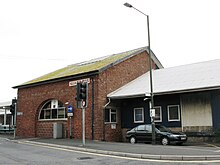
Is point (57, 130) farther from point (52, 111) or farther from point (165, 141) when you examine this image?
point (165, 141)

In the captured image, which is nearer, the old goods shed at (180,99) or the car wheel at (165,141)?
the car wheel at (165,141)

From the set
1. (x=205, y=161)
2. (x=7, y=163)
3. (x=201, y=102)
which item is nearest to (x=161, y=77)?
(x=201, y=102)

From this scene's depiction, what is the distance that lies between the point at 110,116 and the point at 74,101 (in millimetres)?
3136

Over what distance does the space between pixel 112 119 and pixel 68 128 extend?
364 centimetres

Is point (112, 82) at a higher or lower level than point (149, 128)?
higher

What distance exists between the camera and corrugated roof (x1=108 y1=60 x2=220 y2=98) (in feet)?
64.2

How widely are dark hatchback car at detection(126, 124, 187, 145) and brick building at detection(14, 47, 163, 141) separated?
9.29ft

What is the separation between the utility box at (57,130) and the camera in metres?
23.4

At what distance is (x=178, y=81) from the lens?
21.9 meters

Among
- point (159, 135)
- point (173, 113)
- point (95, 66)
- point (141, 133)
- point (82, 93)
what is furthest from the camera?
point (95, 66)

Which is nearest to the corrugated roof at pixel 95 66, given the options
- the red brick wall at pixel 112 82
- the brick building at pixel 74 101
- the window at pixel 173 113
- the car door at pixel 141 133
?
the brick building at pixel 74 101

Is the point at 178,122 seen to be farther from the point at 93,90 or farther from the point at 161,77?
the point at 93,90

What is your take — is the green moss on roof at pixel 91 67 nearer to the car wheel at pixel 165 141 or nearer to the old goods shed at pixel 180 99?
the old goods shed at pixel 180 99

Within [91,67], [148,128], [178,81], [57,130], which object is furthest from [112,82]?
[57,130]
